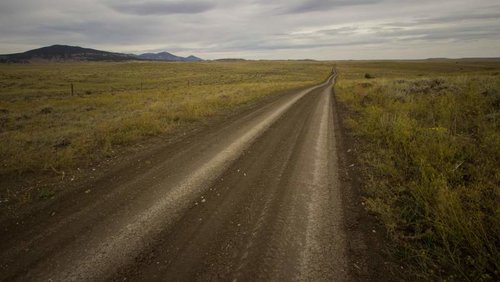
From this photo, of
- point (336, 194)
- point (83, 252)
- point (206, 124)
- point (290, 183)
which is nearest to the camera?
point (83, 252)

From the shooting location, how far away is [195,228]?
4113 millimetres

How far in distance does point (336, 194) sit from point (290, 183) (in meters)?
0.98

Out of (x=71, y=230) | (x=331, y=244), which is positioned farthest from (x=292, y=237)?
(x=71, y=230)

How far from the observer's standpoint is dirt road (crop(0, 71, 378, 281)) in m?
3.27

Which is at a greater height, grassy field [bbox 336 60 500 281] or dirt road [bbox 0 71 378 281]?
grassy field [bbox 336 60 500 281]

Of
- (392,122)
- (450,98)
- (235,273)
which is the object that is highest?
(450,98)

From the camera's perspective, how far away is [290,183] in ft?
18.7

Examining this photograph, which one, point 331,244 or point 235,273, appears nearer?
point 235,273

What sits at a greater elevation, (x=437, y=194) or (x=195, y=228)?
(x=437, y=194)

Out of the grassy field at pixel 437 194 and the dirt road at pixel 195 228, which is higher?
the grassy field at pixel 437 194

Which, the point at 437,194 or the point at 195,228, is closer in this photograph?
the point at 195,228

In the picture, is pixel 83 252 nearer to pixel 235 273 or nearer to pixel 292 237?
pixel 235 273

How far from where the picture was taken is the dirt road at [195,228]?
327cm

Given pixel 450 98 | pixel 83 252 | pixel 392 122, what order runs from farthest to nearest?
pixel 450 98, pixel 392 122, pixel 83 252
